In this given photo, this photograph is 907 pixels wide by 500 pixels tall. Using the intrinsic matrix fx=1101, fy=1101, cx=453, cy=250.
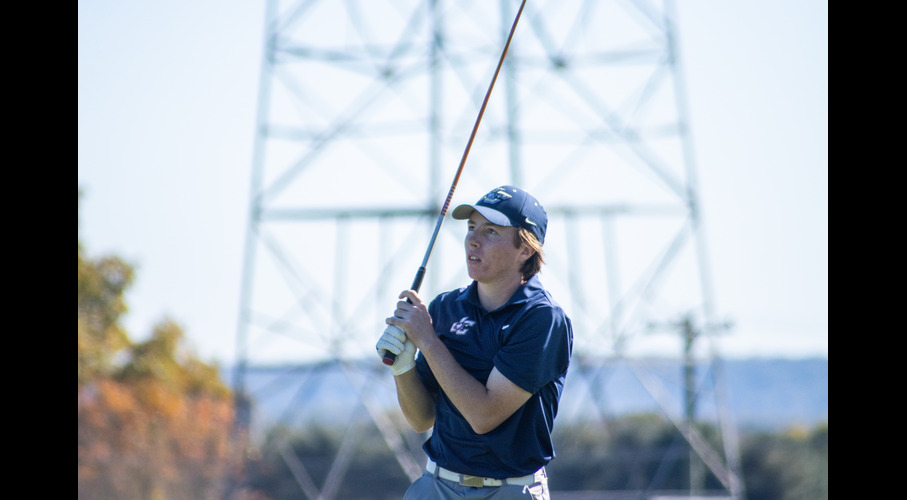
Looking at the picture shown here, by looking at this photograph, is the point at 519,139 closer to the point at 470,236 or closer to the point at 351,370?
the point at 351,370

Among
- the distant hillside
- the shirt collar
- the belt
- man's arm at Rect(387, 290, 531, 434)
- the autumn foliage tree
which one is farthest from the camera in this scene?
the autumn foliage tree

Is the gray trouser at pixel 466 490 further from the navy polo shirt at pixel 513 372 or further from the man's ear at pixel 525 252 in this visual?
the man's ear at pixel 525 252

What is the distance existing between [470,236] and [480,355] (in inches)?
16.0

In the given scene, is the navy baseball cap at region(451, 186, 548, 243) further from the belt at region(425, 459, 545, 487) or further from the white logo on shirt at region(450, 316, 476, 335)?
the belt at region(425, 459, 545, 487)

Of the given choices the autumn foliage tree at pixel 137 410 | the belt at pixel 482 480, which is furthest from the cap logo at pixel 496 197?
the autumn foliage tree at pixel 137 410

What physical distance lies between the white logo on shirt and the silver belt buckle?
19.5 inches

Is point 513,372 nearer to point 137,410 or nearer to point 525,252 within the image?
point 525,252

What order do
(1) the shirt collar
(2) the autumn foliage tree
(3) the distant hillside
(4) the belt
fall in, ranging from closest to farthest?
(4) the belt, (1) the shirt collar, (3) the distant hillside, (2) the autumn foliage tree

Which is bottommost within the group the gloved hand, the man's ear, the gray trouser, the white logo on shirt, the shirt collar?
the gray trouser

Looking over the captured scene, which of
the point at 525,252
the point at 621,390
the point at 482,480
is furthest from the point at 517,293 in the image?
the point at 621,390

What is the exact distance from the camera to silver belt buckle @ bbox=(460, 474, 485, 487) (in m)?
3.63

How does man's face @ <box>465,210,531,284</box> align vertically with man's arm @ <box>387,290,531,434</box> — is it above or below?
above

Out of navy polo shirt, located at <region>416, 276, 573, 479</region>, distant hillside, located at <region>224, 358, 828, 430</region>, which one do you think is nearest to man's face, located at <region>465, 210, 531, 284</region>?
navy polo shirt, located at <region>416, 276, 573, 479</region>
